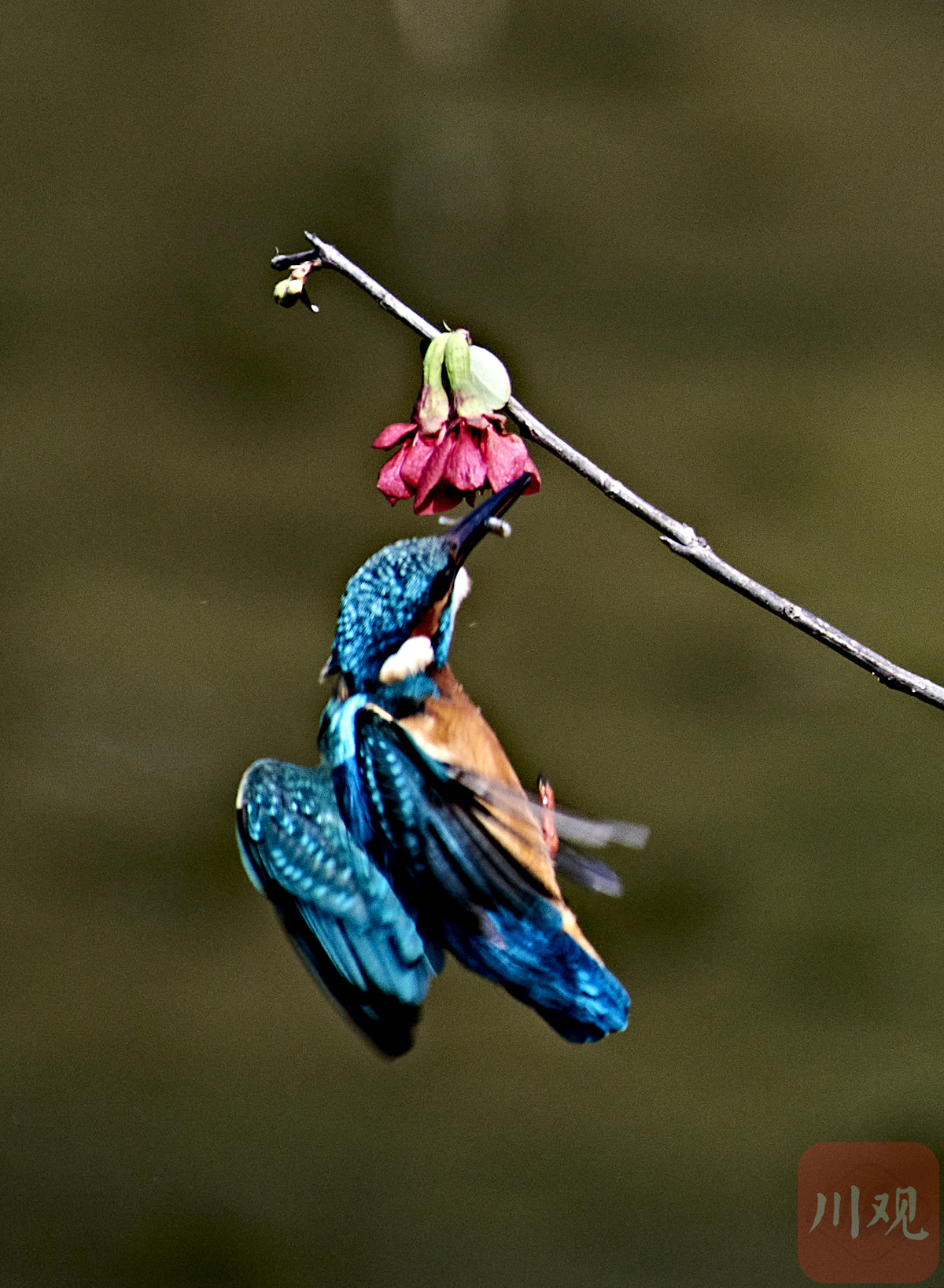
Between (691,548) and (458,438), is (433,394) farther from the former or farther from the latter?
(691,548)

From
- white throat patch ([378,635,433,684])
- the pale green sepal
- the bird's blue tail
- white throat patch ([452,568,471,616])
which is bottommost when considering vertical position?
the bird's blue tail

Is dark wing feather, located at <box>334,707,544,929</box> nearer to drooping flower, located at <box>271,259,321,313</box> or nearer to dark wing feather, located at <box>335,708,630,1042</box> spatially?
dark wing feather, located at <box>335,708,630,1042</box>

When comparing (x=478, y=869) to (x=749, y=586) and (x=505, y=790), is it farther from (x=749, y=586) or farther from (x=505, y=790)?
(x=749, y=586)

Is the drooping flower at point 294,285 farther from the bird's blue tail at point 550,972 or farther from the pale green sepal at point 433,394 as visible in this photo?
the bird's blue tail at point 550,972

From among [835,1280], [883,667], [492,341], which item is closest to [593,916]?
[835,1280]

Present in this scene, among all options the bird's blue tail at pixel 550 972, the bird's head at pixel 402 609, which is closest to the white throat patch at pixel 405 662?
the bird's head at pixel 402 609

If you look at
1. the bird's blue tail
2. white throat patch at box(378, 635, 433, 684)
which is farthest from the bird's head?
the bird's blue tail
